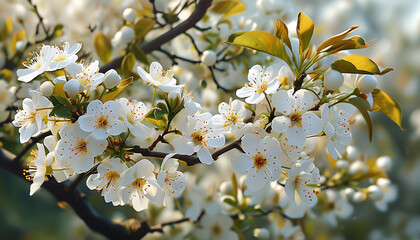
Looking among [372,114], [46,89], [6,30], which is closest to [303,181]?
[46,89]

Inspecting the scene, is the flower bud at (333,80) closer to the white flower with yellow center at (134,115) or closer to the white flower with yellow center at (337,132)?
the white flower with yellow center at (337,132)

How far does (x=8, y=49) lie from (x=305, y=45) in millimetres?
705

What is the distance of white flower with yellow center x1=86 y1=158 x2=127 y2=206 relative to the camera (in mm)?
396

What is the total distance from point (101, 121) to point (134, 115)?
0.04 m

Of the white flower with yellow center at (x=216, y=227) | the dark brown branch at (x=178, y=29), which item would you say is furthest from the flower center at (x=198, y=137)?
the white flower with yellow center at (x=216, y=227)

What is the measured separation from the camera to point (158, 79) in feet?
1.47

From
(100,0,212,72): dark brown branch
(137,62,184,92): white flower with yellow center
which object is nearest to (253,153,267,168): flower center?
(137,62,184,92): white flower with yellow center

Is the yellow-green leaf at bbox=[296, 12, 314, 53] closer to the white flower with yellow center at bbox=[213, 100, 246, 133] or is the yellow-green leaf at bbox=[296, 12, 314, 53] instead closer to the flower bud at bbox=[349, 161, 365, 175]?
the white flower with yellow center at bbox=[213, 100, 246, 133]

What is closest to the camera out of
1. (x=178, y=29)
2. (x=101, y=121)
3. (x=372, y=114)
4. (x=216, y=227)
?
(x=101, y=121)

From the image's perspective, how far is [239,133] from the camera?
43 centimetres

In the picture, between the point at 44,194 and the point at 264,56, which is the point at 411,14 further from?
the point at 44,194

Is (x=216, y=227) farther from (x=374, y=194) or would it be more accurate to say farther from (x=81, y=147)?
(x=81, y=147)

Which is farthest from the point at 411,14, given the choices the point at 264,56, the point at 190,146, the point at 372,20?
the point at 190,146

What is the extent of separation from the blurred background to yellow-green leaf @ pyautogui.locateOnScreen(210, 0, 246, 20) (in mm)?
122
